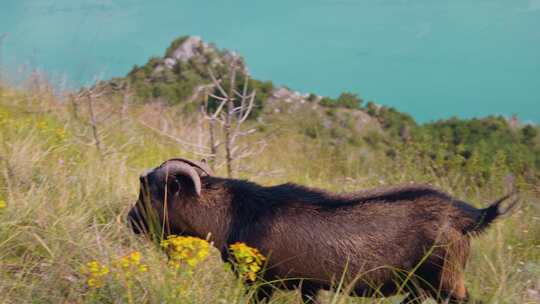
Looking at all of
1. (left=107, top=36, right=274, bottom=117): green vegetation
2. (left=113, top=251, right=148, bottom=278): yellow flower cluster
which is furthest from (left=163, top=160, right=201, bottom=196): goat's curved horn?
(left=107, top=36, right=274, bottom=117): green vegetation

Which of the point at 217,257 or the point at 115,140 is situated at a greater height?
the point at 115,140

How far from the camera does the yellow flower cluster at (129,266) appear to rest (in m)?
3.98

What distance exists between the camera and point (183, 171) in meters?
4.86

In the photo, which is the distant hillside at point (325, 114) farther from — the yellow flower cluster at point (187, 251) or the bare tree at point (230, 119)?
the yellow flower cluster at point (187, 251)

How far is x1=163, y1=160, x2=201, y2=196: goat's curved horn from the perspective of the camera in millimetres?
4855

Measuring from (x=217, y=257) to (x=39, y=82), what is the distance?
6.75 metres

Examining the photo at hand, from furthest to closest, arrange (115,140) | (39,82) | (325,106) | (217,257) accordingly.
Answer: (325,106)
(39,82)
(115,140)
(217,257)

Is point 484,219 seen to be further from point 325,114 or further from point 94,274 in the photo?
point 325,114

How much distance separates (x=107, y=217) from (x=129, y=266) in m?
1.86

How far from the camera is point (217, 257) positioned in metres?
5.44

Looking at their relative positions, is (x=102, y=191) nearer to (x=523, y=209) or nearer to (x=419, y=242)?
(x=419, y=242)

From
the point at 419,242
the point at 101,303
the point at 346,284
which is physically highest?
the point at 419,242

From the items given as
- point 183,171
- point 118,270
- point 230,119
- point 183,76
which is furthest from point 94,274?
point 183,76

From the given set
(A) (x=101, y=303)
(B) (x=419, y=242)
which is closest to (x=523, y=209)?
(B) (x=419, y=242)
